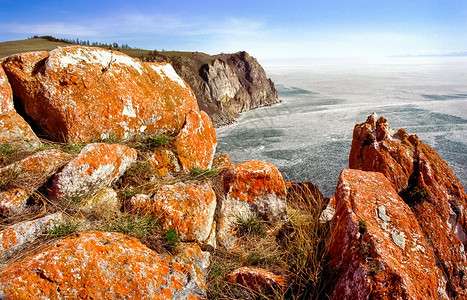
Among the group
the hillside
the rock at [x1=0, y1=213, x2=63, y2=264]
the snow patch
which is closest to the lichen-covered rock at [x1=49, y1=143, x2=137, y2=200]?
the rock at [x1=0, y1=213, x2=63, y2=264]

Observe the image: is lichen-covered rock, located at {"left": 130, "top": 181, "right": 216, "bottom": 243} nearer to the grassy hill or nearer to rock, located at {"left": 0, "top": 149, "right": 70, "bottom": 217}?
rock, located at {"left": 0, "top": 149, "right": 70, "bottom": 217}

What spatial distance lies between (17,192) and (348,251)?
13.1 feet

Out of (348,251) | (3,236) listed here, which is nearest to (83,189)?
(3,236)

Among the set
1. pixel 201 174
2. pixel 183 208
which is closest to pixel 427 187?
pixel 201 174

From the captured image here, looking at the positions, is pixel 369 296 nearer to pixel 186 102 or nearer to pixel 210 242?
pixel 210 242

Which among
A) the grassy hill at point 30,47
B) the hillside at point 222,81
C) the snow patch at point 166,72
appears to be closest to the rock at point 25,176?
the snow patch at point 166,72

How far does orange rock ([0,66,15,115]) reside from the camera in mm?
4242

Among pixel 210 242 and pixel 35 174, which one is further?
pixel 210 242

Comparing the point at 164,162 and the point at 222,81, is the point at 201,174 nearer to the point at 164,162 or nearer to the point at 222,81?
the point at 164,162

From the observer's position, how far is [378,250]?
268cm

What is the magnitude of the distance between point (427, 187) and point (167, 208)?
4.18 metres

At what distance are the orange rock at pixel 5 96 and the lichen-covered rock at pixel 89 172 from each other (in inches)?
62.9

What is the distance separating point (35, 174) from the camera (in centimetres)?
362

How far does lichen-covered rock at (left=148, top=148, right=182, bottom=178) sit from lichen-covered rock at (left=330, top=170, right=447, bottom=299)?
9.72 feet
